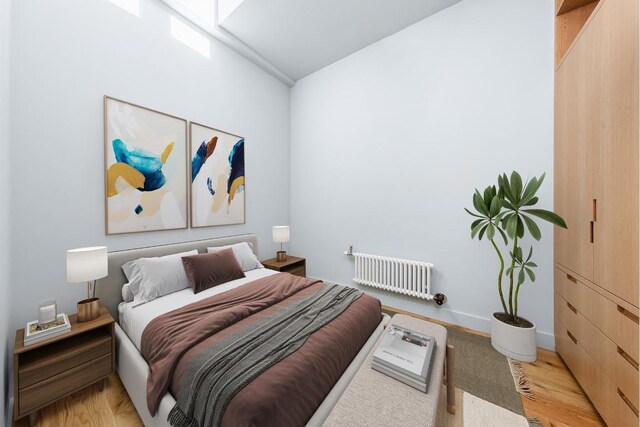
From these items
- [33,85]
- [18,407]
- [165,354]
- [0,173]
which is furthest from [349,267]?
[33,85]

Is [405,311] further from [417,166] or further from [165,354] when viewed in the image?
[165,354]

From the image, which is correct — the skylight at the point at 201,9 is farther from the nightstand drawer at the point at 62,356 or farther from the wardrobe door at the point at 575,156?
the wardrobe door at the point at 575,156

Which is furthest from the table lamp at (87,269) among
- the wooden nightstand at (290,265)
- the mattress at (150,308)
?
the wooden nightstand at (290,265)

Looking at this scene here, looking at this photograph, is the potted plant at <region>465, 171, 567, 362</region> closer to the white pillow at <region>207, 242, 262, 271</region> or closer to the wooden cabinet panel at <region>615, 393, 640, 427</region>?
the wooden cabinet panel at <region>615, 393, 640, 427</region>

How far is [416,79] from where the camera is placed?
2.73m

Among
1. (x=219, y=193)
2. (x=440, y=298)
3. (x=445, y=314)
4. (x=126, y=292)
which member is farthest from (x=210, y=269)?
(x=445, y=314)

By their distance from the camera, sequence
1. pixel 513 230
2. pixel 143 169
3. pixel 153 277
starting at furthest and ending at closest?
1. pixel 143 169
2. pixel 153 277
3. pixel 513 230

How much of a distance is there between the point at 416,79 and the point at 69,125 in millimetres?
3398

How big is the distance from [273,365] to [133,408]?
4.04 ft

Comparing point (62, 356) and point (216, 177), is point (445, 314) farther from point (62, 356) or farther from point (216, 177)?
point (62, 356)

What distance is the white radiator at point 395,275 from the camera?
2.63 m

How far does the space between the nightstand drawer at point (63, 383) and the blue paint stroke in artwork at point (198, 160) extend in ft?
5.87

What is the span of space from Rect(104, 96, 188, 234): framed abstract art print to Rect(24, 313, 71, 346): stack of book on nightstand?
79cm

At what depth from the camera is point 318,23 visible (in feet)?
8.86
